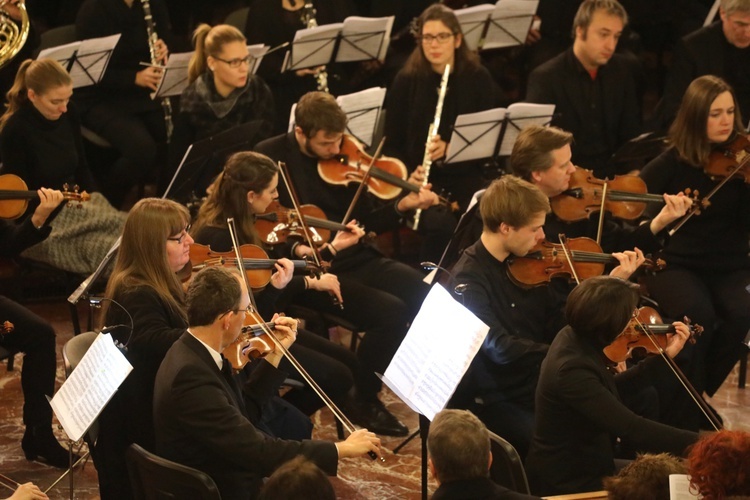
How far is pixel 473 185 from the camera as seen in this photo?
650 centimetres

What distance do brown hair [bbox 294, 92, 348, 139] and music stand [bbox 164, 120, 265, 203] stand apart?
398mm

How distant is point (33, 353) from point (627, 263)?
264 cm

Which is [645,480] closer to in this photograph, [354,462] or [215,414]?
[215,414]

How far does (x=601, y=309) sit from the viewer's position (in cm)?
363

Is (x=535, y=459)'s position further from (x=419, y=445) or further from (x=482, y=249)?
(x=419, y=445)

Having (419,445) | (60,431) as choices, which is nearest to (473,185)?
(419,445)

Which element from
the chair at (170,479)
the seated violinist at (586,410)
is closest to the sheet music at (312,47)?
the seated violinist at (586,410)

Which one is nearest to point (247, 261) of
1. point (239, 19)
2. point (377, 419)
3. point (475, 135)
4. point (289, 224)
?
point (289, 224)

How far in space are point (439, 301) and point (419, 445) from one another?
1.52m

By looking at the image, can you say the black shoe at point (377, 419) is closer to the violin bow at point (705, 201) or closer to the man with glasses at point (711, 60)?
the violin bow at point (705, 201)

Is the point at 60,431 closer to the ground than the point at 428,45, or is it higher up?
closer to the ground

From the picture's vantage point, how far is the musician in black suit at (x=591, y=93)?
643 cm

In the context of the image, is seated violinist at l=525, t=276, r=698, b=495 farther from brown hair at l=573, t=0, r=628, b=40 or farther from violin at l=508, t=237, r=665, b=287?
brown hair at l=573, t=0, r=628, b=40

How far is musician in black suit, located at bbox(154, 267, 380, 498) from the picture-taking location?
337 cm
